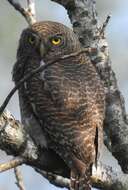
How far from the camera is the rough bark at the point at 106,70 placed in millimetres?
5602

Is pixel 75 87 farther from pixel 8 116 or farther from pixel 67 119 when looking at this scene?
pixel 8 116

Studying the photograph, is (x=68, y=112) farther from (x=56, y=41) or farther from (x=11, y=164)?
(x=11, y=164)

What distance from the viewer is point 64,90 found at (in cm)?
580

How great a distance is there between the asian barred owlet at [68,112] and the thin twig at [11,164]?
2.51 feet

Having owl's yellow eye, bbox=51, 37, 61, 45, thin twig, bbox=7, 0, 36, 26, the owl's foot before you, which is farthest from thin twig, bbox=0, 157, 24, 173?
owl's yellow eye, bbox=51, 37, 61, 45

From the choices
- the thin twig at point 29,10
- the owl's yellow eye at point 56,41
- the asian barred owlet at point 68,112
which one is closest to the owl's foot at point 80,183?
the asian barred owlet at point 68,112

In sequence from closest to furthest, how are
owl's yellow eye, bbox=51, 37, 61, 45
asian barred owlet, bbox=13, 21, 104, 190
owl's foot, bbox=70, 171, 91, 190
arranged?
owl's foot, bbox=70, 171, 91, 190
asian barred owlet, bbox=13, 21, 104, 190
owl's yellow eye, bbox=51, 37, 61, 45

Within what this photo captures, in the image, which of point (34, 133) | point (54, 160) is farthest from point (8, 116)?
point (34, 133)

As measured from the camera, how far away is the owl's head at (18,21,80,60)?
646cm

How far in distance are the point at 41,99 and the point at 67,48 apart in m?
1.05

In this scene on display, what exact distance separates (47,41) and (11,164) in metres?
2.25

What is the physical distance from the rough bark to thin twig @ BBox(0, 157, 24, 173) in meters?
1.14

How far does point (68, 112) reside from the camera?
567cm

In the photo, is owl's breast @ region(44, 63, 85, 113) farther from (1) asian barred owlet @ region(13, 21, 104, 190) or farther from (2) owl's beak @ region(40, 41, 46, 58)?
(2) owl's beak @ region(40, 41, 46, 58)
